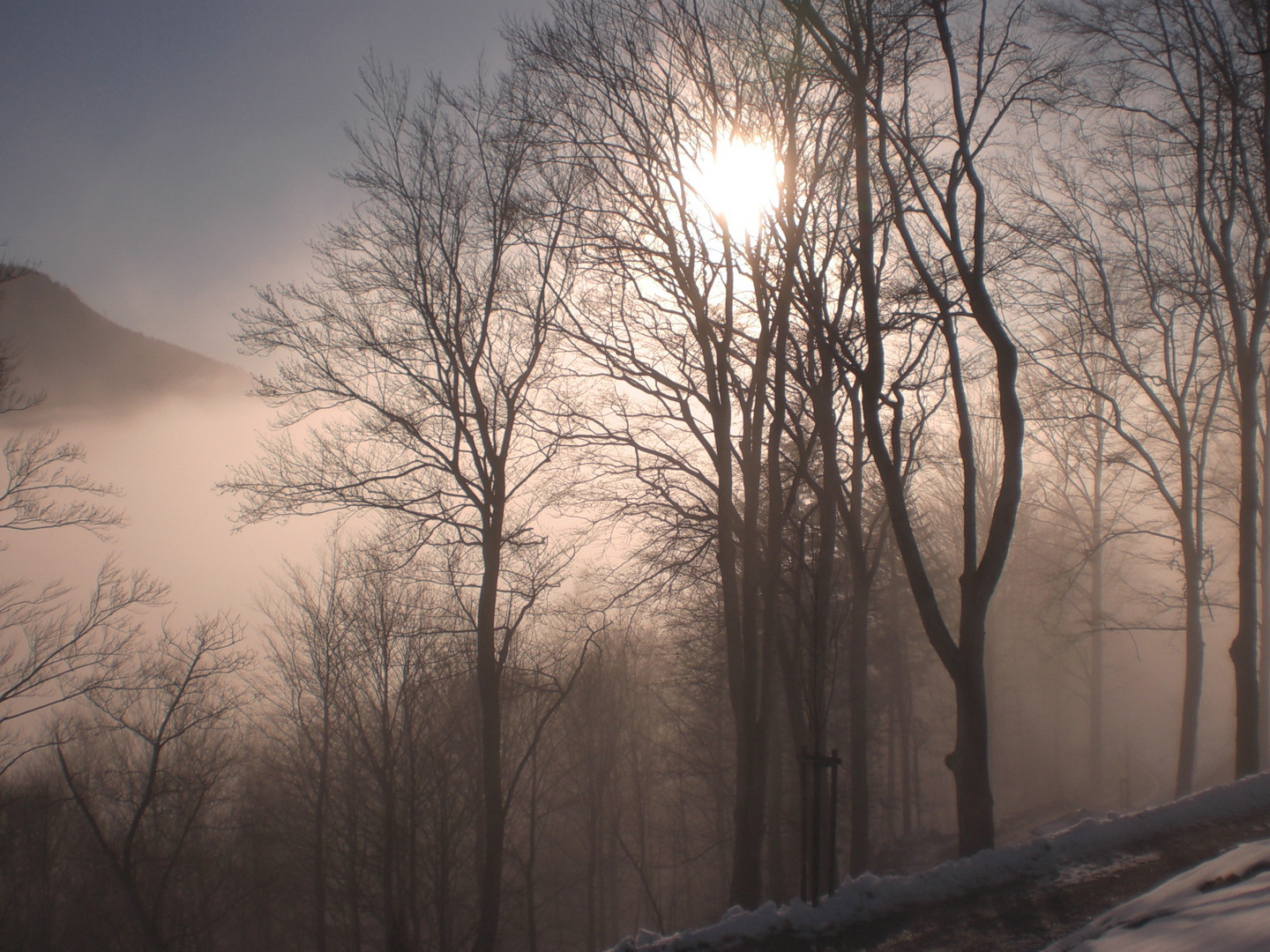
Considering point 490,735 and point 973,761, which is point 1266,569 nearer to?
point 973,761

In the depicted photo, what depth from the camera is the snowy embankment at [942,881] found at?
5477 millimetres

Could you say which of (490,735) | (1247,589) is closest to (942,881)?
(490,735)

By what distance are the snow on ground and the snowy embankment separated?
1.60 m

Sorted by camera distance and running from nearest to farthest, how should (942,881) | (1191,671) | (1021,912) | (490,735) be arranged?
(1021,912)
(942,881)
(490,735)
(1191,671)

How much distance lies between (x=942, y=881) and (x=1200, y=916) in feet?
9.48

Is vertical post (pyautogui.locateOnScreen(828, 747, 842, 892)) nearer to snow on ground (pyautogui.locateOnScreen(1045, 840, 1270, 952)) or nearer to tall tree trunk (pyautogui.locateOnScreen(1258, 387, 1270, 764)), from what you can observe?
snow on ground (pyautogui.locateOnScreen(1045, 840, 1270, 952))

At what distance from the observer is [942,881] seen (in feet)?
20.7

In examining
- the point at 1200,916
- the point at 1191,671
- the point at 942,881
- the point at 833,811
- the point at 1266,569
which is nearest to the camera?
the point at 1200,916

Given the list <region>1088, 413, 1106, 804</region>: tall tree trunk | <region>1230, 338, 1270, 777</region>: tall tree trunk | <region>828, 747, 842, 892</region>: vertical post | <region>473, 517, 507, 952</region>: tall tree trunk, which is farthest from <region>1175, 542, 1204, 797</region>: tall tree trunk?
<region>473, 517, 507, 952</region>: tall tree trunk

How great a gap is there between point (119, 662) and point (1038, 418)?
18890mm

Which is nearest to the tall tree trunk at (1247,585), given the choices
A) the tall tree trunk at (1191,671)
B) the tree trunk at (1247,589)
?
the tree trunk at (1247,589)

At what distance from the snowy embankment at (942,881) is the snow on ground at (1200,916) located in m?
1.60

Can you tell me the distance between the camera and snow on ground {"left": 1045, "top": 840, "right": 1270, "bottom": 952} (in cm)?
318

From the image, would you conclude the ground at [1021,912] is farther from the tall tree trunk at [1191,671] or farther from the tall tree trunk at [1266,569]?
the tall tree trunk at [1266,569]
